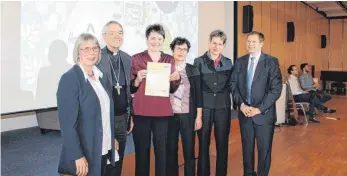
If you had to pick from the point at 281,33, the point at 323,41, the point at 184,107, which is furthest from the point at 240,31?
the point at 323,41

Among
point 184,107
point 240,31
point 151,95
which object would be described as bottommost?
point 184,107

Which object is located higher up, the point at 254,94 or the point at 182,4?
the point at 182,4

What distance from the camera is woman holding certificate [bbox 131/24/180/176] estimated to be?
239 cm

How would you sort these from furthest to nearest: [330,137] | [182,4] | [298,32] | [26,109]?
[298,32]
[330,137]
[182,4]
[26,109]

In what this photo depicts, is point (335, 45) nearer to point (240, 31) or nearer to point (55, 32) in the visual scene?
point (240, 31)

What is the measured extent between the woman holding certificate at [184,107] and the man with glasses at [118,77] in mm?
501

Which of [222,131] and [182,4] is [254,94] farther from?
[182,4]

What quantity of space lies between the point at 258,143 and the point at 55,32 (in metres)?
1.99

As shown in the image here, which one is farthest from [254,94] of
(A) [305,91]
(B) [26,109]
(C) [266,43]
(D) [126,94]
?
(C) [266,43]

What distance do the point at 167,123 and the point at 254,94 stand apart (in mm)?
824

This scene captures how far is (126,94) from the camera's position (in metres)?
2.27

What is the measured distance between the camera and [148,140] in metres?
2.47

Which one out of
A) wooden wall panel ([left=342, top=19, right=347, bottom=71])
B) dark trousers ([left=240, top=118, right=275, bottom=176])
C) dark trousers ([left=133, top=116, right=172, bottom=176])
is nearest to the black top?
dark trousers ([left=133, top=116, right=172, bottom=176])

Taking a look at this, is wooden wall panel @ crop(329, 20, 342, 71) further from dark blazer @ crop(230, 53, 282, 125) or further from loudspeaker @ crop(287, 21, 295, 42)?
dark blazer @ crop(230, 53, 282, 125)
